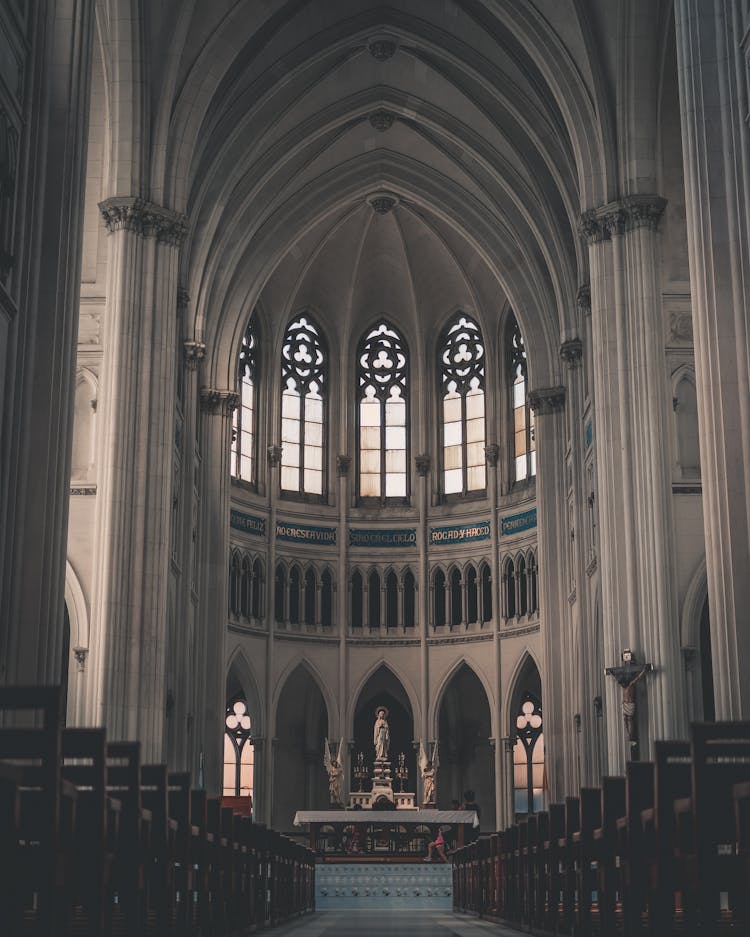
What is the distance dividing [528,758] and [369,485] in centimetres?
867

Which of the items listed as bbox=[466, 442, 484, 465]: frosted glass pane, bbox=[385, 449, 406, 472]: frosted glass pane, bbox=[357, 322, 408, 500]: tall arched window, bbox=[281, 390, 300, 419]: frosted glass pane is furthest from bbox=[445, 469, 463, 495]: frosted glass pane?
bbox=[281, 390, 300, 419]: frosted glass pane

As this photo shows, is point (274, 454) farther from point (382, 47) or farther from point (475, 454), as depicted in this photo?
point (382, 47)

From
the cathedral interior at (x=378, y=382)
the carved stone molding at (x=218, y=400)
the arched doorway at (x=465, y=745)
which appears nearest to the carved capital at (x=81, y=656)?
the cathedral interior at (x=378, y=382)

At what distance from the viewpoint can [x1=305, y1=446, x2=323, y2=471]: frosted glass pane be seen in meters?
38.1

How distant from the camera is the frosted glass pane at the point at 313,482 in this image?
1497 inches

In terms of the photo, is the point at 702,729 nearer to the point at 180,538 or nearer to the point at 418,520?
the point at 180,538

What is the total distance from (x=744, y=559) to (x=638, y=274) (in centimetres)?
1050

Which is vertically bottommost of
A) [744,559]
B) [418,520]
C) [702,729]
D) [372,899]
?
[372,899]

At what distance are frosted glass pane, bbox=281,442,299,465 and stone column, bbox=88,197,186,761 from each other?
44.8 feet

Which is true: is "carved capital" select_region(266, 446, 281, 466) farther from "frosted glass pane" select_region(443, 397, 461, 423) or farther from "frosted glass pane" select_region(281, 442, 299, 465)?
"frosted glass pane" select_region(443, 397, 461, 423)

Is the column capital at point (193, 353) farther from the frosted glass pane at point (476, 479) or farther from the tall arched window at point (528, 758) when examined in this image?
the tall arched window at point (528, 758)

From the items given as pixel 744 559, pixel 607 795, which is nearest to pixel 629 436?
pixel 744 559

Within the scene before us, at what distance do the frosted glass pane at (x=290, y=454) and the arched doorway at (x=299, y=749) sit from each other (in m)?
5.66

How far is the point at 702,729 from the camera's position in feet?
22.7
